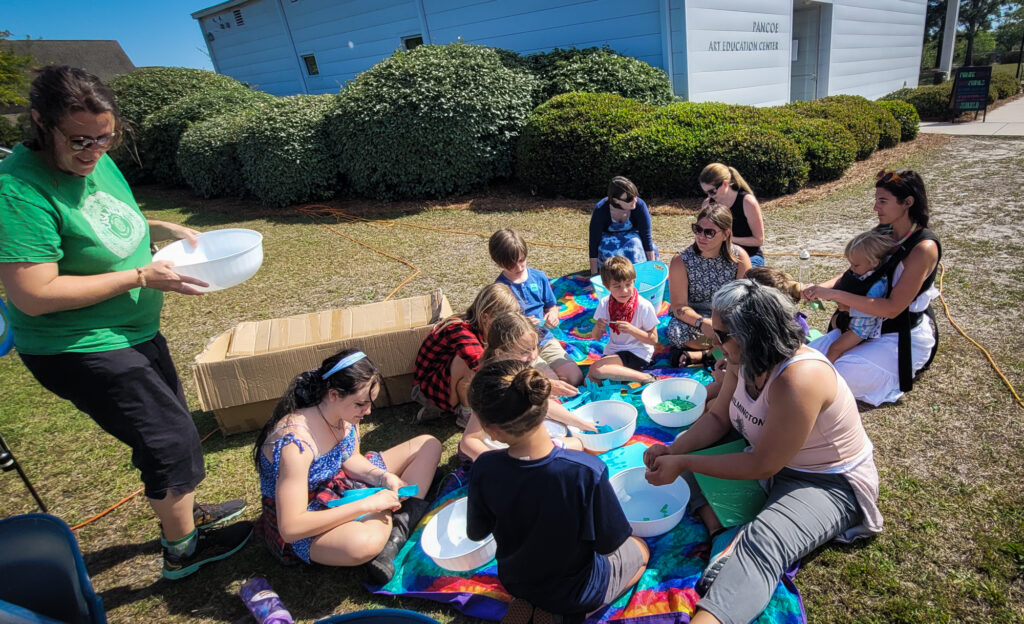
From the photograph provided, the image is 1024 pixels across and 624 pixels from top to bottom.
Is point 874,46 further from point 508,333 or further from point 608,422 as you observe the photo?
point 508,333

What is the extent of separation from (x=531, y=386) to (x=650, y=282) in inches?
131

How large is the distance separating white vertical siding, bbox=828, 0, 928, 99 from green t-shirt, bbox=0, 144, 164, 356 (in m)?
17.7

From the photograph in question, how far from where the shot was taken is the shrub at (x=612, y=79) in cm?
1008

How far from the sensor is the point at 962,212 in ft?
21.7

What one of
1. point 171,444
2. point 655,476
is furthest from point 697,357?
point 171,444

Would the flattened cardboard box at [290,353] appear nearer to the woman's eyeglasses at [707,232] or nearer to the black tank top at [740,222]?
the woman's eyeglasses at [707,232]

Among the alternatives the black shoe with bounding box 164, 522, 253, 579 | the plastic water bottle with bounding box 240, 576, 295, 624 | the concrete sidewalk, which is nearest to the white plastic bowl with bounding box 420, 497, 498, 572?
the plastic water bottle with bounding box 240, 576, 295, 624

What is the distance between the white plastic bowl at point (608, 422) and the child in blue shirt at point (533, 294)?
563 mm

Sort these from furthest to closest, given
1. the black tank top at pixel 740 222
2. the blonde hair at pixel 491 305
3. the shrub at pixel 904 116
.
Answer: the shrub at pixel 904 116 → the black tank top at pixel 740 222 → the blonde hair at pixel 491 305

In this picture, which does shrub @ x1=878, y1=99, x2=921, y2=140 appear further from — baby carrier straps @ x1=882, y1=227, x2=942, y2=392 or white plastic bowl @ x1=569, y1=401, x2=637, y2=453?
white plastic bowl @ x1=569, y1=401, x2=637, y2=453

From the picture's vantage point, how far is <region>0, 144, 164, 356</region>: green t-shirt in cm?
194

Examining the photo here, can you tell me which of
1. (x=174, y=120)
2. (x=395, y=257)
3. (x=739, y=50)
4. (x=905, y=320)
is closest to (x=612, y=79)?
(x=739, y=50)

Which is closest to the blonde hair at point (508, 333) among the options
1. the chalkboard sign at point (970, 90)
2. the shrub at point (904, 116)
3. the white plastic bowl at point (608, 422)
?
the white plastic bowl at point (608, 422)

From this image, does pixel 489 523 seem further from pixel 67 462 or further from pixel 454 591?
pixel 67 462
